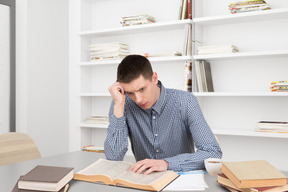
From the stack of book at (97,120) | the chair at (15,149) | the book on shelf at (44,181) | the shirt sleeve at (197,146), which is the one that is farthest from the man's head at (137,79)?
the stack of book at (97,120)

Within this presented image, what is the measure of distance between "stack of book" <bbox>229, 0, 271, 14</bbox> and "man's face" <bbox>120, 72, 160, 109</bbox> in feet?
4.62

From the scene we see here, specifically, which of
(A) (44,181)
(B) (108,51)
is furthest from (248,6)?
(A) (44,181)

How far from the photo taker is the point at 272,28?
9.05ft

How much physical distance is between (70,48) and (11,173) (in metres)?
2.40

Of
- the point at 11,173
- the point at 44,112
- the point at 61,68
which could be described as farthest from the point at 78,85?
the point at 11,173

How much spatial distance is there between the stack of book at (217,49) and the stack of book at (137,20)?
63cm

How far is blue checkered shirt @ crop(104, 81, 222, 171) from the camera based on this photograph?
5.44 feet

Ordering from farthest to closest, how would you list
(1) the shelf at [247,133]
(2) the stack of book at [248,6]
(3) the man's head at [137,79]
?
(2) the stack of book at [248,6] → (1) the shelf at [247,133] → (3) the man's head at [137,79]

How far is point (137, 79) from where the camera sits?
1.53m

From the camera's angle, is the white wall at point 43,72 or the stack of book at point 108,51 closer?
the white wall at point 43,72

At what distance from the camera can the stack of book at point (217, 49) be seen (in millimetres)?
2732

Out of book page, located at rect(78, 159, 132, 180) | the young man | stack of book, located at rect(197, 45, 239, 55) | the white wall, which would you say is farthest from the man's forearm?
the white wall

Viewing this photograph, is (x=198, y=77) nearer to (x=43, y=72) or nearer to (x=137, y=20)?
(x=137, y=20)

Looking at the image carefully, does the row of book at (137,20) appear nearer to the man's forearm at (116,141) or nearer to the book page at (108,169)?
the man's forearm at (116,141)
